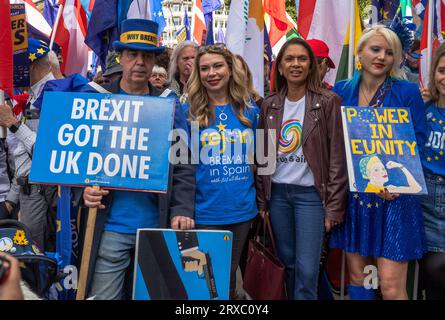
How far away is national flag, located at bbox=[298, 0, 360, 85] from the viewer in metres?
5.35

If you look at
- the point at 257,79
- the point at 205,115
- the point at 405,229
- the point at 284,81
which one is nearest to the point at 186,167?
the point at 205,115

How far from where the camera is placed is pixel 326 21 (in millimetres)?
5371

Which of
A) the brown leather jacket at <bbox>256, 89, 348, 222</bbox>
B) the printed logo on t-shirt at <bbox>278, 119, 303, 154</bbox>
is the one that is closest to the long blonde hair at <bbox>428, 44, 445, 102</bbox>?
the brown leather jacket at <bbox>256, 89, 348, 222</bbox>

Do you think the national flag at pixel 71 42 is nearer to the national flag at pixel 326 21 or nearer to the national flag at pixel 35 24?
the national flag at pixel 35 24

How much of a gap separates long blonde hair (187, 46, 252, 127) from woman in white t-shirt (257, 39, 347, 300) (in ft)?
0.72

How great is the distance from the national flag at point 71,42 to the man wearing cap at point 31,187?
274 centimetres

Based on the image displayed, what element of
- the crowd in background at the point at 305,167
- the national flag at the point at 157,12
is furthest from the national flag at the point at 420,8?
the national flag at the point at 157,12

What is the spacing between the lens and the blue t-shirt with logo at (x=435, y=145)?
10.4ft

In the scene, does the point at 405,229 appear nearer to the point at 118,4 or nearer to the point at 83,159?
the point at 83,159

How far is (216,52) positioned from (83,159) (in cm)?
125

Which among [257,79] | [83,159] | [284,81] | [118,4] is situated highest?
[118,4]

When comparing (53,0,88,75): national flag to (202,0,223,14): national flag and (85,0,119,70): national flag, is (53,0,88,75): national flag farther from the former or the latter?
(202,0,223,14): national flag

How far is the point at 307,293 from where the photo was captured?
10.8 ft
